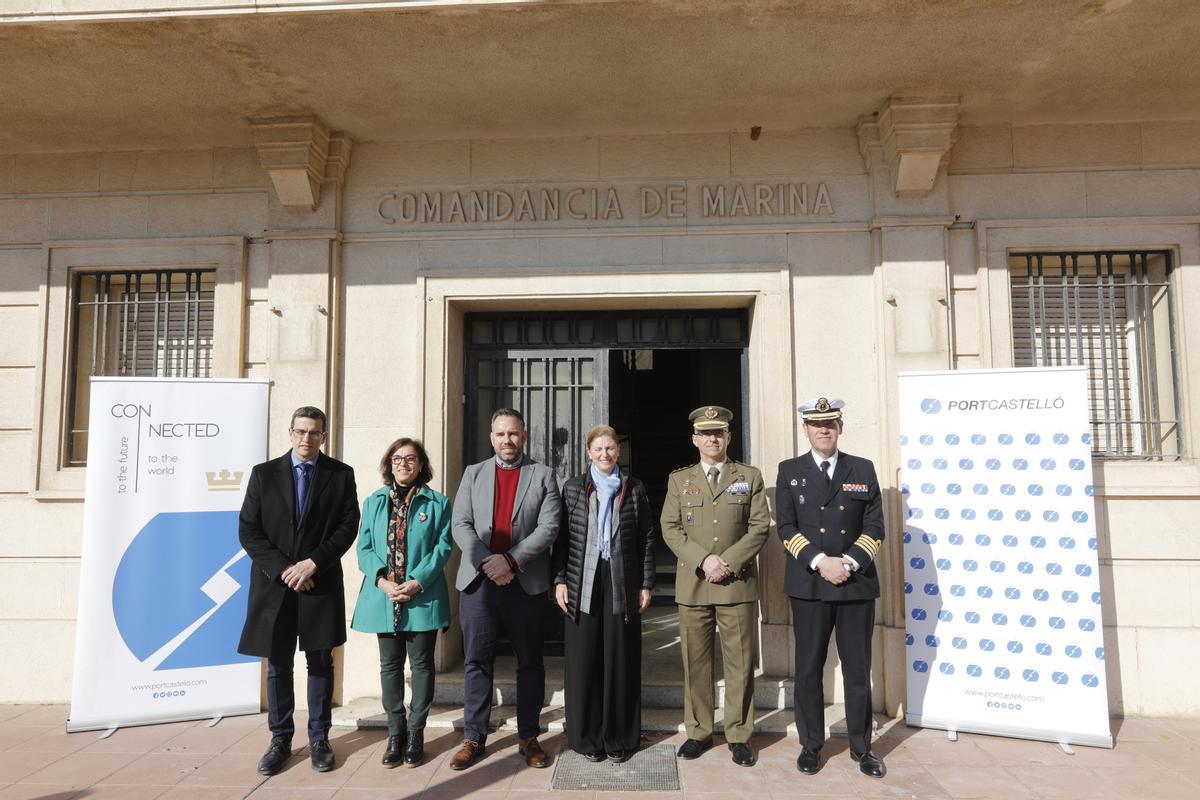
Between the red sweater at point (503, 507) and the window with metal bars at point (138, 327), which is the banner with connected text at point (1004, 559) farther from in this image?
the window with metal bars at point (138, 327)

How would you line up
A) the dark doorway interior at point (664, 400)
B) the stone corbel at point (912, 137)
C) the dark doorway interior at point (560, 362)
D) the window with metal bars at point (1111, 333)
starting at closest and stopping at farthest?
the stone corbel at point (912, 137) → the window with metal bars at point (1111, 333) → the dark doorway interior at point (560, 362) → the dark doorway interior at point (664, 400)

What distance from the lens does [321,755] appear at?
414cm

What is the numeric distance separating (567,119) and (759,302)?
1832 millimetres

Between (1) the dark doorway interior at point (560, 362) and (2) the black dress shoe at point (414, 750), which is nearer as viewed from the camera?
(2) the black dress shoe at point (414, 750)

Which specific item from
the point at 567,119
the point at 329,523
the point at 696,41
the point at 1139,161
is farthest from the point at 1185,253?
the point at 329,523

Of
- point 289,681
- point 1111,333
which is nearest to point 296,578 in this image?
point 289,681

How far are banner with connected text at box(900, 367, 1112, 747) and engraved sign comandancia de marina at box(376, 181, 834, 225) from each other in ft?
5.32

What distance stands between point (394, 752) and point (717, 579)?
1998mm

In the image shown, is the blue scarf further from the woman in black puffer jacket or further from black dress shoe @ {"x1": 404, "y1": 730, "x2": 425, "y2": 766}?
black dress shoe @ {"x1": 404, "y1": 730, "x2": 425, "y2": 766}

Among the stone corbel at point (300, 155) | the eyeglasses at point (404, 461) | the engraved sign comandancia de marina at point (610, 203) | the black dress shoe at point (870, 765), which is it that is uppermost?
the stone corbel at point (300, 155)

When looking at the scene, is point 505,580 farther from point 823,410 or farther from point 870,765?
point 870,765

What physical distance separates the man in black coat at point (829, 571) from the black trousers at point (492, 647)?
1.46 m

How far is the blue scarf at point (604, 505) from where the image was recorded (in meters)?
4.22

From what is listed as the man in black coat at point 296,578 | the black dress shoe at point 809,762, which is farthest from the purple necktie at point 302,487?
the black dress shoe at point 809,762
